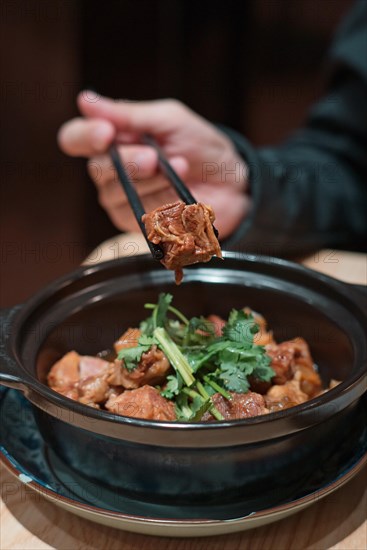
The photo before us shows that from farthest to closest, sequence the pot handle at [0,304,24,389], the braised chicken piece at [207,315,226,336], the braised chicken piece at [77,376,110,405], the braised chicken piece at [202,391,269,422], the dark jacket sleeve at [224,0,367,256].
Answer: the dark jacket sleeve at [224,0,367,256], the braised chicken piece at [207,315,226,336], the braised chicken piece at [77,376,110,405], the braised chicken piece at [202,391,269,422], the pot handle at [0,304,24,389]

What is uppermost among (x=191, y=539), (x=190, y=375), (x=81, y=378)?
(x=190, y=375)

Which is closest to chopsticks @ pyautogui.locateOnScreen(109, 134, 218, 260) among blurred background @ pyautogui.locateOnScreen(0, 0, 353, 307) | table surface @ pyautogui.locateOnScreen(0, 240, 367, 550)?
table surface @ pyautogui.locateOnScreen(0, 240, 367, 550)

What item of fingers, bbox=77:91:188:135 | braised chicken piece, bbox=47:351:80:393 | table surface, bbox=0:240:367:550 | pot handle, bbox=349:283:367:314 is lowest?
table surface, bbox=0:240:367:550

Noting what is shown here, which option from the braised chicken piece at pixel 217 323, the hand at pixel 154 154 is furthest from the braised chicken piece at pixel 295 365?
the hand at pixel 154 154

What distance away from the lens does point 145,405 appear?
1.26 meters

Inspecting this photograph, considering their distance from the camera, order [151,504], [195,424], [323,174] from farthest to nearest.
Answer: [323,174]
[151,504]
[195,424]

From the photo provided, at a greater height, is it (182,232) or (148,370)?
(182,232)

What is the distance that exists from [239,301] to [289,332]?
6.2 inches

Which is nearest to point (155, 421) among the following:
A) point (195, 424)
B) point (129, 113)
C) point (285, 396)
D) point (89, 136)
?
point (195, 424)

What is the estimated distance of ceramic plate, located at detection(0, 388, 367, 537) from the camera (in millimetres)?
1118

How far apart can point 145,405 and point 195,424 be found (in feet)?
0.78

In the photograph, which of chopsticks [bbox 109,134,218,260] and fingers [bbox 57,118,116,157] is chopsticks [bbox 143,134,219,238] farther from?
fingers [bbox 57,118,116,157]

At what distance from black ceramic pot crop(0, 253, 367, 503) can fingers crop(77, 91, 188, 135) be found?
2.87 feet

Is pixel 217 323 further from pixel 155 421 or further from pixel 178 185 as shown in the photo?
pixel 155 421
